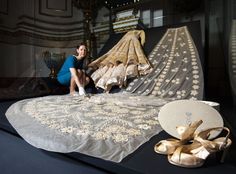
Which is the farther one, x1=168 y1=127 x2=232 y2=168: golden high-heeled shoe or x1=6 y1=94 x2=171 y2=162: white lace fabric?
x1=6 y1=94 x2=171 y2=162: white lace fabric

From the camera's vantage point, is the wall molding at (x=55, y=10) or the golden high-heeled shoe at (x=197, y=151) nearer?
the golden high-heeled shoe at (x=197, y=151)

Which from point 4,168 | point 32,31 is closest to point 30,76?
point 32,31

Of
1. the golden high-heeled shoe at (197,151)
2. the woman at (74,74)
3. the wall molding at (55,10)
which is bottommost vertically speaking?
the golden high-heeled shoe at (197,151)

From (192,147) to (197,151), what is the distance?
0.06 feet

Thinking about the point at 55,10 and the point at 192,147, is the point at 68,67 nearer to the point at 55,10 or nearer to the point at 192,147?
the point at 55,10

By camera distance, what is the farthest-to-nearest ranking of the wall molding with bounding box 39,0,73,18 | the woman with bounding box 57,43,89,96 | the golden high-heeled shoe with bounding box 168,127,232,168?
the wall molding with bounding box 39,0,73,18 → the woman with bounding box 57,43,89,96 → the golden high-heeled shoe with bounding box 168,127,232,168

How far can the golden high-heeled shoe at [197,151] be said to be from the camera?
568mm

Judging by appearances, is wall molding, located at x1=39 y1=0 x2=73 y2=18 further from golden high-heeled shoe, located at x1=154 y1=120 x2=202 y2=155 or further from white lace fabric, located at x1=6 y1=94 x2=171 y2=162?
golden high-heeled shoe, located at x1=154 y1=120 x2=202 y2=155

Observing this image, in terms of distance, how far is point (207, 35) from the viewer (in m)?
2.08

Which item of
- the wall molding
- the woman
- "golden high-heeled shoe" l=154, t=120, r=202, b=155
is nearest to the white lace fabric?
"golden high-heeled shoe" l=154, t=120, r=202, b=155

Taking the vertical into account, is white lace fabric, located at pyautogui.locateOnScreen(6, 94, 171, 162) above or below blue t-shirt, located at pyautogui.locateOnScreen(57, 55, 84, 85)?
below

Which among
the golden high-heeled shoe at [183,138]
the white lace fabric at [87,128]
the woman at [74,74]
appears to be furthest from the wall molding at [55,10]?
the golden high-heeled shoe at [183,138]

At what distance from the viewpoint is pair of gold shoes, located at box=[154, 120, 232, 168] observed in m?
0.57

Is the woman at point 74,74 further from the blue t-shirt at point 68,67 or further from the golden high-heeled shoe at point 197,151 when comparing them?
the golden high-heeled shoe at point 197,151
